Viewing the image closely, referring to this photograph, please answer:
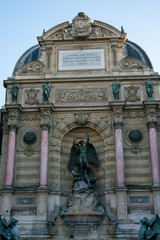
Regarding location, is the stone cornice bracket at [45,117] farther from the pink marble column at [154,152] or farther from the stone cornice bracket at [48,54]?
the pink marble column at [154,152]

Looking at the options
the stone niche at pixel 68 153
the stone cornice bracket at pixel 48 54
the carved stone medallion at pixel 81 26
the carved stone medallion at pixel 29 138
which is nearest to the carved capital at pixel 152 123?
the stone niche at pixel 68 153

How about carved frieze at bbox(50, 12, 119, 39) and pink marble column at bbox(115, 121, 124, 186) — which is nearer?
pink marble column at bbox(115, 121, 124, 186)

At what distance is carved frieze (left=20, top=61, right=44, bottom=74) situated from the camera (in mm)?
21156

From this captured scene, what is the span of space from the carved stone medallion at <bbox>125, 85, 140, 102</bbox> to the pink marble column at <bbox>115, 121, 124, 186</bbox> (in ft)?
6.04

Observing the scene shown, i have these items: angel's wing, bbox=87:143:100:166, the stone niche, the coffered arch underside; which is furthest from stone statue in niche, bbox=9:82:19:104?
angel's wing, bbox=87:143:100:166

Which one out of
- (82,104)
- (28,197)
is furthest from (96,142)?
(28,197)

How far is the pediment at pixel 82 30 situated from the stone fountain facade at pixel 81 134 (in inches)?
2.5

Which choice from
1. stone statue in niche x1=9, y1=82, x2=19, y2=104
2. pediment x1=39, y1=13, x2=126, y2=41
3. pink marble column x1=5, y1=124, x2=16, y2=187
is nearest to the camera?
pink marble column x1=5, y1=124, x2=16, y2=187

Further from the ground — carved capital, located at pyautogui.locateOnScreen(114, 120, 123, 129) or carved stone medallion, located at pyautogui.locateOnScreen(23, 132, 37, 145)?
carved capital, located at pyautogui.locateOnScreen(114, 120, 123, 129)

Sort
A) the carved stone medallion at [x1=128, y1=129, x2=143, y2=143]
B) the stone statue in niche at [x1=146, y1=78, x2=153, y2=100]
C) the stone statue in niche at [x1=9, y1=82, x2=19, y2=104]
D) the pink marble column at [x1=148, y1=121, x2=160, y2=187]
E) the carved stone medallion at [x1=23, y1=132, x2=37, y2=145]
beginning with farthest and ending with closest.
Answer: the stone statue in niche at [x1=9, y1=82, x2=19, y2=104], the stone statue in niche at [x1=146, y1=78, x2=153, y2=100], the carved stone medallion at [x1=23, y1=132, x2=37, y2=145], the carved stone medallion at [x1=128, y1=129, x2=143, y2=143], the pink marble column at [x1=148, y1=121, x2=160, y2=187]

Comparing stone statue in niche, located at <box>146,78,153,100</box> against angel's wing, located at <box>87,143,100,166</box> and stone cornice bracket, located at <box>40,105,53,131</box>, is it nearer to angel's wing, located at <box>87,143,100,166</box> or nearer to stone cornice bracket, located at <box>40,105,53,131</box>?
angel's wing, located at <box>87,143,100,166</box>

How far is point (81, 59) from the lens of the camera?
70.1 ft

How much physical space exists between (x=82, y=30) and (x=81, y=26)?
1.05 ft

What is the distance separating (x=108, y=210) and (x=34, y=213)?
3.80 m
